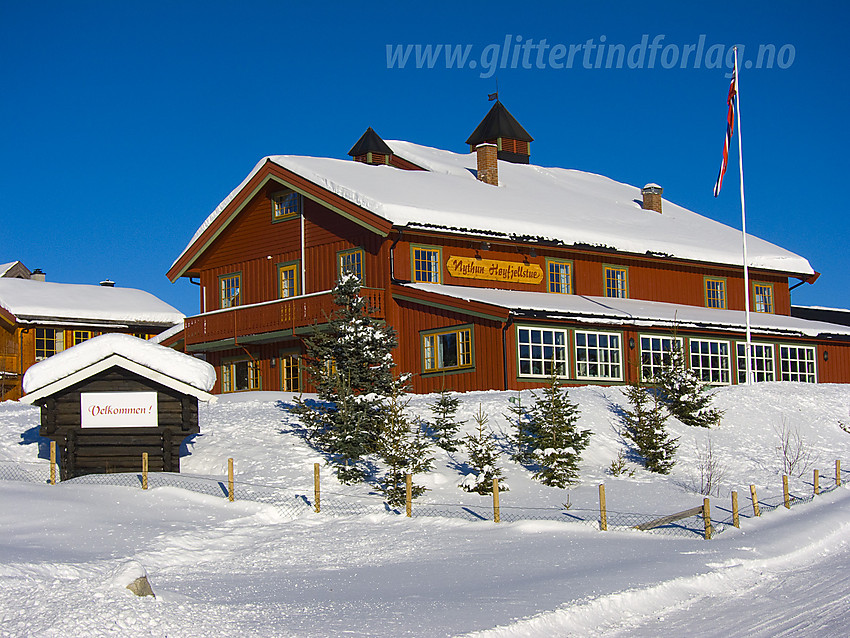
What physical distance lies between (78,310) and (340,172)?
12289 millimetres

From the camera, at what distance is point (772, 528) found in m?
18.5

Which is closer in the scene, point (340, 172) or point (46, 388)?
point (46, 388)

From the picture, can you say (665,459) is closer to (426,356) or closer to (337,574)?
(426,356)

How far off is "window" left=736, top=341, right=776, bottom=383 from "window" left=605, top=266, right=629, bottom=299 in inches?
181

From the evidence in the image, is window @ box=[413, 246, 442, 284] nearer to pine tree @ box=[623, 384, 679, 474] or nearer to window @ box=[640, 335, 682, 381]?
window @ box=[640, 335, 682, 381]

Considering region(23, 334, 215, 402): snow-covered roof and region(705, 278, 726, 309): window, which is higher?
region(705, 278, 726, 309): window

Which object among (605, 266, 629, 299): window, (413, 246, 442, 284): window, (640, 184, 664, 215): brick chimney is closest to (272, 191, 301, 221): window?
(413, 246, 442, 284): window

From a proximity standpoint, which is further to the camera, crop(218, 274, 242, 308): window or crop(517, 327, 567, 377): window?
crop(218, 274, 242, 308): window

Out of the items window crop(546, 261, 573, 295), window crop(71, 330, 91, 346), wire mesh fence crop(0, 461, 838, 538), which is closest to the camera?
wire mesh fence crop(0, 461, 838, 538)

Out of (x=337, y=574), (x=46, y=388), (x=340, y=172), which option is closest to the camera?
(x=337, y=574)

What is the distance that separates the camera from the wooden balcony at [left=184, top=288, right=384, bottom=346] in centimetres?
3206

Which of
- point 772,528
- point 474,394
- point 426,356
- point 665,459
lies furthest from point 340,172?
point 772,528

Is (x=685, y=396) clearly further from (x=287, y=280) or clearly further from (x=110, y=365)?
(x=110, y=365)

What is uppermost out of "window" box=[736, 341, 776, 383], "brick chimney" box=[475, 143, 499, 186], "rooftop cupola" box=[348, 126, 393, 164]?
"rooftop cupola" box=[348, 126, 393, 164]
